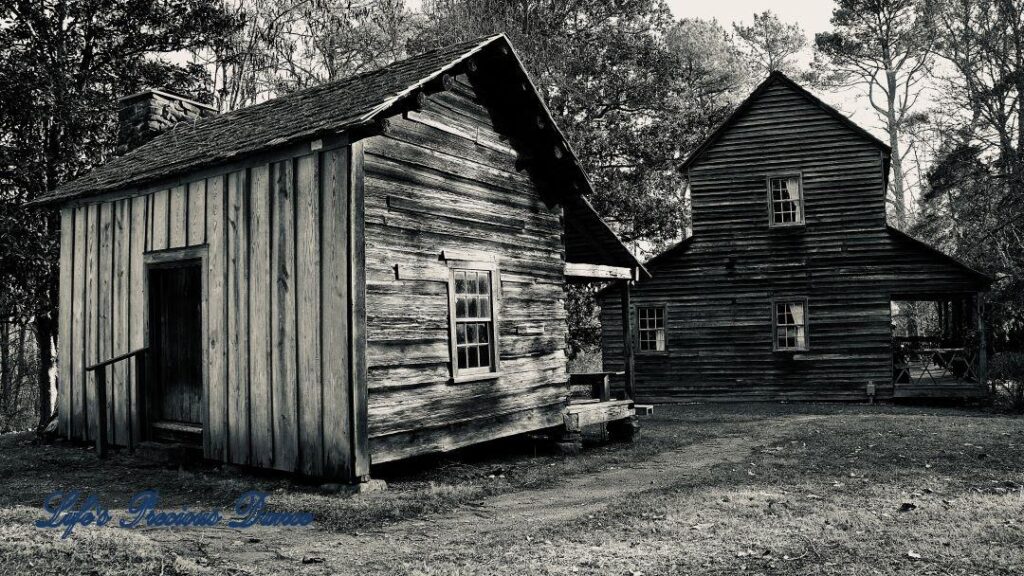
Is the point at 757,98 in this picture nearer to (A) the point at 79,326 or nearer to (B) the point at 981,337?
(B) the point at 981,337

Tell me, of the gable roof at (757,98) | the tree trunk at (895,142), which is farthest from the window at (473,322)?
the tree trunk at (895,142)

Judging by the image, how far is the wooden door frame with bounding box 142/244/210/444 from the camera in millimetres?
10031

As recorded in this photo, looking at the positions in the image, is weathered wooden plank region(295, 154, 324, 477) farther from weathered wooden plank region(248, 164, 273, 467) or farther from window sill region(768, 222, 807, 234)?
window sill region(768, 222, 807, 234)

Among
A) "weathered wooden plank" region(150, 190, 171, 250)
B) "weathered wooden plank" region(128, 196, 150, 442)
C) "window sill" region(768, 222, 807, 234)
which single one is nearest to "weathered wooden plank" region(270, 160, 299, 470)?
"weathered wooden plank" region(150, 190, 171, 250)

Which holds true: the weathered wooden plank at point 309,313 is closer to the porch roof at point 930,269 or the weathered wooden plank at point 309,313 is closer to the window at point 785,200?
the window at point 785,200

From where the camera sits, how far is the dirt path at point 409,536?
20.0ft

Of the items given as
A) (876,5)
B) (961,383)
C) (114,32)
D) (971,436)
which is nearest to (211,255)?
(114,32)

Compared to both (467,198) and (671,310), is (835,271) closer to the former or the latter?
(671,310)

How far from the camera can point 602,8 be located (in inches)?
1136

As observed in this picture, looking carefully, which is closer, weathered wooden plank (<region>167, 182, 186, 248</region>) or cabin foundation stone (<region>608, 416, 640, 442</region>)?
weathered wooden plank (<region>167, 182, 186, 248</region>)

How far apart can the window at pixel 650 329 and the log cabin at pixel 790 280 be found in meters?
0.03

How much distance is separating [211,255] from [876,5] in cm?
3323

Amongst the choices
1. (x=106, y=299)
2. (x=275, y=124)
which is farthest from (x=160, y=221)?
(x=275, y=124)

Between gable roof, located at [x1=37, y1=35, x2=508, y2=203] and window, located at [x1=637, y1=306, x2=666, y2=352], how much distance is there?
504 inches
